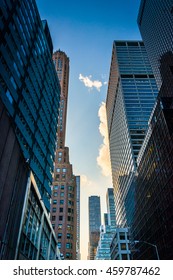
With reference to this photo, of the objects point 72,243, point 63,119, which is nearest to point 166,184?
point 72,243

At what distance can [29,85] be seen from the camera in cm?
4719

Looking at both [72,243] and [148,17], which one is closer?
[72,243]

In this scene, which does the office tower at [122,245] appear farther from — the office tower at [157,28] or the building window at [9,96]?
the building window at [9,96]

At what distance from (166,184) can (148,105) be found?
108520mm

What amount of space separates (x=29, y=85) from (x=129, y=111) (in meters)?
97.5

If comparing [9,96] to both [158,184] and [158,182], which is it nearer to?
[158,182]

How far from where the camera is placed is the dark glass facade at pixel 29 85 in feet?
123

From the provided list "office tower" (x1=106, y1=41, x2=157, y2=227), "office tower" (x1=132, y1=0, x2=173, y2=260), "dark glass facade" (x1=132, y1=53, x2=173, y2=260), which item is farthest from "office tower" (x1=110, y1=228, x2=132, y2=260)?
"dark glass facade" (x1=132, y1=53, x2=173, y2=260)

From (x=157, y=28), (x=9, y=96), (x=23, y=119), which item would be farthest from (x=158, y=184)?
(x=157, y=28)

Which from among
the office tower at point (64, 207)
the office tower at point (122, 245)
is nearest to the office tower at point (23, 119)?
the office tower at point (64, 207)

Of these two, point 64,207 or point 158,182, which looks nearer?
point 158,182

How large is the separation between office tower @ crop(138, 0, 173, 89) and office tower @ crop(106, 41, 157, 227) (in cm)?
2992

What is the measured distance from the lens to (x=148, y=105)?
146 meters
